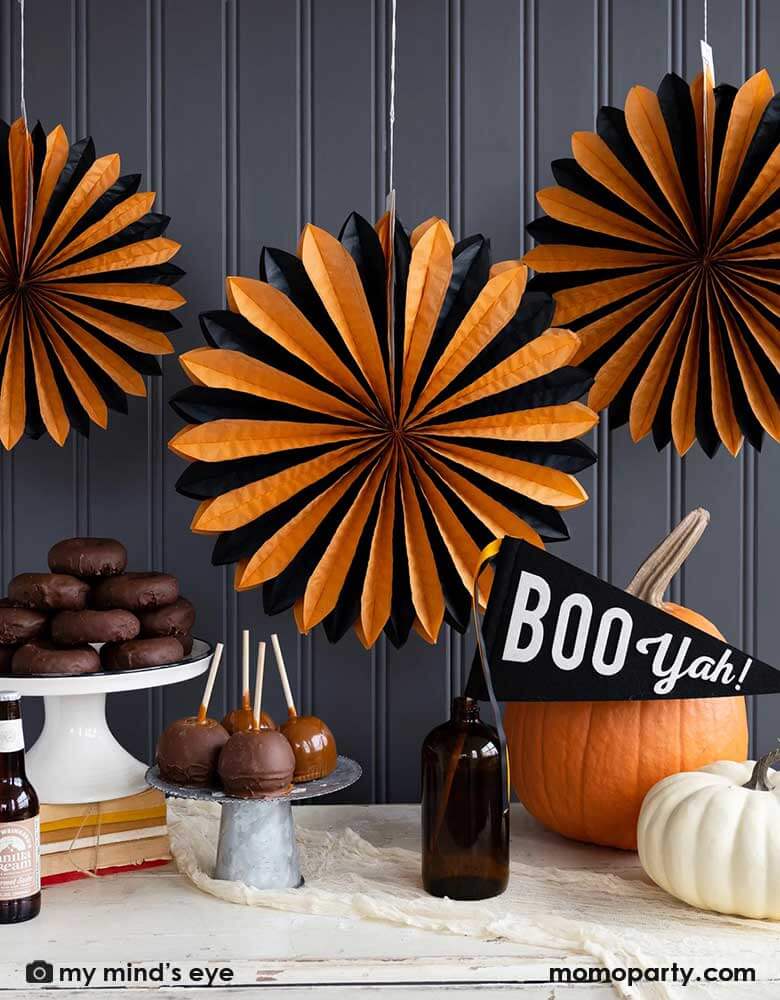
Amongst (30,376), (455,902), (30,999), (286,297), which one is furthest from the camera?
(30,376)

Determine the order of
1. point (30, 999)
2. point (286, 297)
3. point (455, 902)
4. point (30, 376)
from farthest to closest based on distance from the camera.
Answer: point (30, 376)
point (286, 297)
point (455, 902)
point (30, 999)

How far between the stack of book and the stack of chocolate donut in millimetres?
170

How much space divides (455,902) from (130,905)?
348mm

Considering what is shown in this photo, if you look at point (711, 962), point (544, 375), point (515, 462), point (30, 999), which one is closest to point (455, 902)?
point (711, 962)

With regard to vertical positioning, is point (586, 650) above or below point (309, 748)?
above

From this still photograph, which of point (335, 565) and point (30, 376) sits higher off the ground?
point (30, 376)

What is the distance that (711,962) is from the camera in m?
0.98

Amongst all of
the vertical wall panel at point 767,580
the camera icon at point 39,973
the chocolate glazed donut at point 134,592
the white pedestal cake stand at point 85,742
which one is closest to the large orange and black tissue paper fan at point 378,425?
the chocolate glazed donut at point 134,592

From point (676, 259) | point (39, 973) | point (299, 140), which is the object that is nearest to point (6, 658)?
point (39, 973)

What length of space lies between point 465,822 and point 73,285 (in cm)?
87

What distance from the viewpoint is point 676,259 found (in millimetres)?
1423

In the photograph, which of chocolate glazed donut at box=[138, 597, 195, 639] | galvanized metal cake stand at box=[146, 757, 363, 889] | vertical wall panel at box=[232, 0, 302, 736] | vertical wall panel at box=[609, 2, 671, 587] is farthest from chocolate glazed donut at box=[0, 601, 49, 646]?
vertical wall panel at box=[609, 2, 671, 587]

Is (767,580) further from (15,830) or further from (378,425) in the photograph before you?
(15,830)

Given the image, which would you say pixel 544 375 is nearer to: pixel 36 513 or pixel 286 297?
pixel 286 297
